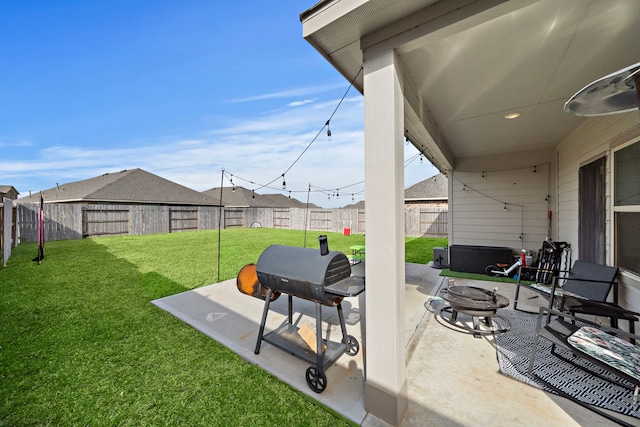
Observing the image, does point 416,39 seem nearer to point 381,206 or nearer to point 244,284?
point 381,206

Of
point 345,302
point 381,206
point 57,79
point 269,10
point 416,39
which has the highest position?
point 57,79

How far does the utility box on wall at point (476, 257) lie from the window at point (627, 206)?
8.46 ft

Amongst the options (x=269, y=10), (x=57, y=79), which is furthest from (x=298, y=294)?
(x=57, y=79)

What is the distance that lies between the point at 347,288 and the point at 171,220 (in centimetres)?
1657

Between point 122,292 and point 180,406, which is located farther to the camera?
point 122,292

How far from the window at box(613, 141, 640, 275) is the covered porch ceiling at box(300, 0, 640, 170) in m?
0.93

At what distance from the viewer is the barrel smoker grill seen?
1.98m

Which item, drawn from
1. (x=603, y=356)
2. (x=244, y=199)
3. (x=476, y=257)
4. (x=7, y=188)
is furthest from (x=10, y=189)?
(x=603, y=356)

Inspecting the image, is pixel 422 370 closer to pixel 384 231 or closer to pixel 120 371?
pixel 384 231

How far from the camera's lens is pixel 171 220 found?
15555 millimetres

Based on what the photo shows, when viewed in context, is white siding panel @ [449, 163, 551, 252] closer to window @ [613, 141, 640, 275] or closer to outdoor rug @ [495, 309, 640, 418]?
window @ [613, 141, 640, 275]

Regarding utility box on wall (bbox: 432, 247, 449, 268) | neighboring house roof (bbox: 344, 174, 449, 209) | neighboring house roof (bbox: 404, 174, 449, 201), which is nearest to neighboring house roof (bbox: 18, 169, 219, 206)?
neighboring house roof (bbox: 344, 174, 449, 209)

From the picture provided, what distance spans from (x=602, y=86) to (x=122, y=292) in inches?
242

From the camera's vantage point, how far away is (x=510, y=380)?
2053 mm
